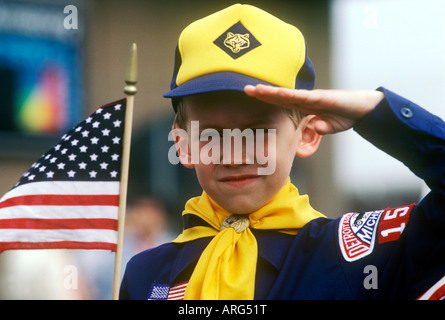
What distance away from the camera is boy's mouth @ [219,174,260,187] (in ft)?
6.25

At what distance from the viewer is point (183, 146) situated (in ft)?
7.00

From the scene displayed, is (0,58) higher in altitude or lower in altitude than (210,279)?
higher

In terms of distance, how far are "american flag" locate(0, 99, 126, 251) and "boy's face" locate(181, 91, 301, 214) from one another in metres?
0.35

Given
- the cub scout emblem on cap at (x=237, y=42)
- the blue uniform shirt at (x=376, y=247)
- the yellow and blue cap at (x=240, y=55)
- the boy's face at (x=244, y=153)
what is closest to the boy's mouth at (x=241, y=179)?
the boy's face at (x=244, y=153)

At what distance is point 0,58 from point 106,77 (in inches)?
49.2

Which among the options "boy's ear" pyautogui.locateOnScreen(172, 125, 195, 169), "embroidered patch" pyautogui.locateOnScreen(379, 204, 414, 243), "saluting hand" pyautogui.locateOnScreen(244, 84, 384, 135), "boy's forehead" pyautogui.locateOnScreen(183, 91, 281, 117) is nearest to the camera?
"saluting hand" pyautogui.locateOnScreen(244, 84, 384, 135)

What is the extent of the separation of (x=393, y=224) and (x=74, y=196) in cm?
101

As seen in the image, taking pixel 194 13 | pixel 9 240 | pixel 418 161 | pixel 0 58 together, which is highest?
pixel 194 13

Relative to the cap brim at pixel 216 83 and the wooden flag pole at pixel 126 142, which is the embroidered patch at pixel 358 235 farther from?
the wooden flag pole at pixel 126 142

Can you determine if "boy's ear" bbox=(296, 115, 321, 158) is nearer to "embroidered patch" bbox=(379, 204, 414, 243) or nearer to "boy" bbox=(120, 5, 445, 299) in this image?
"boy" bbox=(120, 5, 445, 299)

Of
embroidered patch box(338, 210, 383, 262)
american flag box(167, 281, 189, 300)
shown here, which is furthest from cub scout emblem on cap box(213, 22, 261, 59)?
american flag box(167, 281, 189, 300)

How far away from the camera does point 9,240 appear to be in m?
2.11

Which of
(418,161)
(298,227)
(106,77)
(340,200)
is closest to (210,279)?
(298,227)
